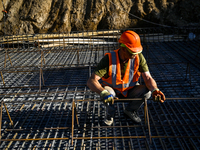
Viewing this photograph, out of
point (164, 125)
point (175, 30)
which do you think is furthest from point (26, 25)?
point (164, 125)

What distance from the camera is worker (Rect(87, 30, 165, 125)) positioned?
2.83 meters

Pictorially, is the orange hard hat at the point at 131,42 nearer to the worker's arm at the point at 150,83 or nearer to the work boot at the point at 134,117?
the worker's arm at the point at 150,83

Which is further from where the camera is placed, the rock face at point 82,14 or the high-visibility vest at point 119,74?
the rock face at point 82,14

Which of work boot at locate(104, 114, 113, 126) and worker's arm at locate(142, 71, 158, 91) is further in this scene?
work boot at locate(104, 114, 113, 126)

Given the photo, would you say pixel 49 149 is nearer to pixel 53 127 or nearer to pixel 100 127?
pixel 53 127

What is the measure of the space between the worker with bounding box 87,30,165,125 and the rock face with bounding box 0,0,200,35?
372 inches

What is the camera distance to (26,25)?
11.8m

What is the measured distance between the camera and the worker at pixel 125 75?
2834 mm

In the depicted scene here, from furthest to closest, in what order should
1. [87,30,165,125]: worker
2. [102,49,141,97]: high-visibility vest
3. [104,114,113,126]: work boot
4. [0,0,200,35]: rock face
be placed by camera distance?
[0,0,200,35]: rock face, [104,114,113,126]: work boot, [102,49,141,97]: high-visibility vest, [87,30,165,125]: worker

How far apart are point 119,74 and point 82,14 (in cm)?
1016

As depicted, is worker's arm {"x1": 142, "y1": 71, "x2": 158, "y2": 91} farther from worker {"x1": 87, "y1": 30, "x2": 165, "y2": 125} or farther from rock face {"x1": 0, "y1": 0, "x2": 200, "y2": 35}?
rock face {"x1": 0, "y1": 0, "x2": 200, "y2": 35}

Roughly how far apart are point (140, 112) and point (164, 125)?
68cm

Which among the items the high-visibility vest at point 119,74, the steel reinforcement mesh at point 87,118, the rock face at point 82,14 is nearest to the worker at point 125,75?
the high-visibility vest at point 119,74

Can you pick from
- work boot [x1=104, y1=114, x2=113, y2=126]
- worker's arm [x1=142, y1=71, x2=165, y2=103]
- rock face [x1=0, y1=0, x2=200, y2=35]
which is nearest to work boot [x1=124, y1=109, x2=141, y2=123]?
work boot [x1=104, y1=114, x2=113, y2=126]
